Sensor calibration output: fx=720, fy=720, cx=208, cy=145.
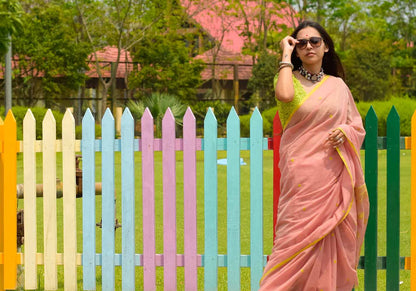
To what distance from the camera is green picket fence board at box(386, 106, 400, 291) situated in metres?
5.19

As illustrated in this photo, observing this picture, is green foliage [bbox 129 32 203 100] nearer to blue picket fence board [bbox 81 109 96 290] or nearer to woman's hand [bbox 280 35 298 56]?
blue picket fence board [bbox 81 109 96 290]

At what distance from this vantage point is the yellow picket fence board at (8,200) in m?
5.63

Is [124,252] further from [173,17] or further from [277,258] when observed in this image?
[173,17]

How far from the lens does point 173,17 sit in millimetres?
31391

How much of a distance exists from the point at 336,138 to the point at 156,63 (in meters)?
27.6

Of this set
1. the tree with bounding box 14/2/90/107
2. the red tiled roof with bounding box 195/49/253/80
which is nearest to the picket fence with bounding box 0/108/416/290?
the tree with bounding box 14/2/90/107

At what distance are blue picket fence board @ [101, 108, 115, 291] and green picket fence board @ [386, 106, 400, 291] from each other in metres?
2.05

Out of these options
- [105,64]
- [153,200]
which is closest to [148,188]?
[153,200]

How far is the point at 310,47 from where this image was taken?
179 inches

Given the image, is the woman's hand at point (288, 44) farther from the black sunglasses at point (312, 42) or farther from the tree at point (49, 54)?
the tree at point (49, 54)

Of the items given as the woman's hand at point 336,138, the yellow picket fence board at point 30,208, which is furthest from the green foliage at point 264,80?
the woman's hand at point 336,138

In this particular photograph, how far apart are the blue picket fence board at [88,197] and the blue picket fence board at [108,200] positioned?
90 millimetres

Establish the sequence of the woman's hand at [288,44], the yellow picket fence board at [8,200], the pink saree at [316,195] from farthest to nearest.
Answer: the yellow picket fence board at [8,200] < the woman's hand at [288,44] < the pink saree at [316,195]

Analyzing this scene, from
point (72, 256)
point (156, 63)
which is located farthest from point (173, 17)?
point (72, 256)
